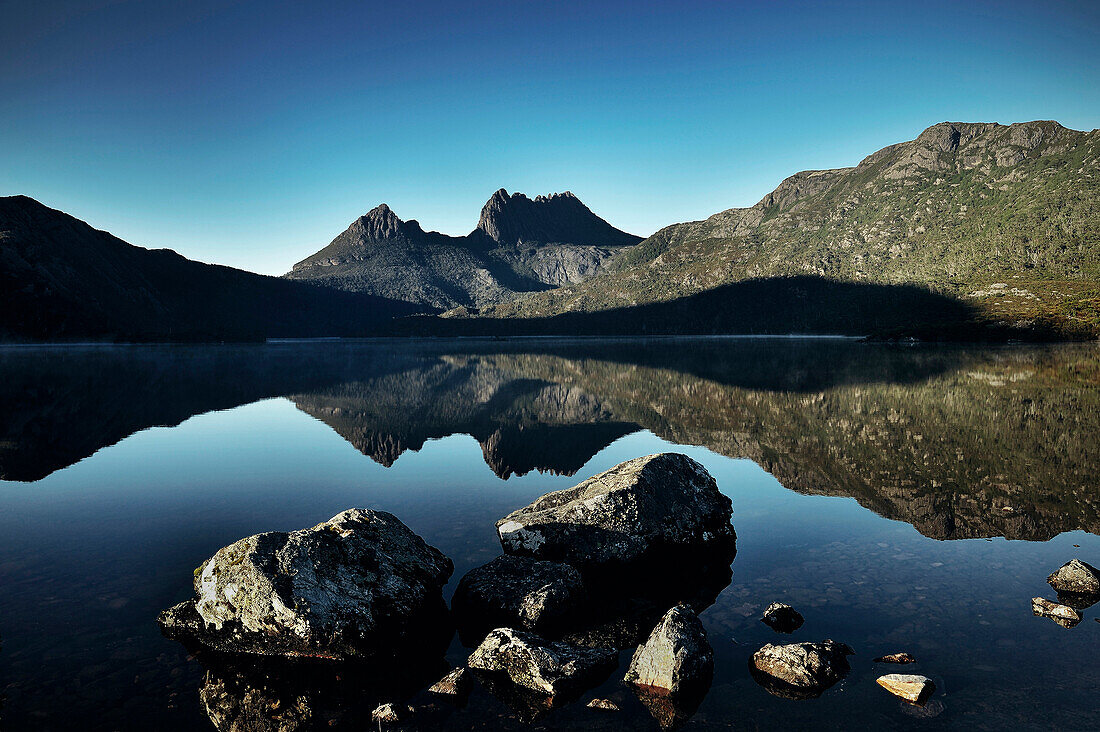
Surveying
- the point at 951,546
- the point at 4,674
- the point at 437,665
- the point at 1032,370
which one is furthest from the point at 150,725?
the point at 1032,370

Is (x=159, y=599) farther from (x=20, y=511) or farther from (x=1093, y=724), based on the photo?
(x=1093, y=724)

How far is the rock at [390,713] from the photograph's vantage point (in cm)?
870

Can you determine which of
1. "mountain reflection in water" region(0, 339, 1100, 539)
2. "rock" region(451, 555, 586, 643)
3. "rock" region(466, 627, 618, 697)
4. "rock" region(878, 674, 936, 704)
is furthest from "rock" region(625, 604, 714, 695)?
"mountain reflection in water" region(0, 339, 1100, 539)

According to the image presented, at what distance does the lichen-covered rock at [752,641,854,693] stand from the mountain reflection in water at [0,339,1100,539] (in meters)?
8.56

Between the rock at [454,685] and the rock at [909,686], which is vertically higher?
the rock at [454,685]

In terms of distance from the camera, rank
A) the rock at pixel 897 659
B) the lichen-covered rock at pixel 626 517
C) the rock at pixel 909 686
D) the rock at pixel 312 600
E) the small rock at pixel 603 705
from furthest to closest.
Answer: the lichen-covered rock at pixel 626 517 → the rock at pixel 312 600 → the rock at pixel 897 659 → the small rock at pixel 603 705 → the rock at pixel 909 686

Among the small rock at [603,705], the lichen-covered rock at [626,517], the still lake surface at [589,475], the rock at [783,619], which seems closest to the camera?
the small rock at [603,705]

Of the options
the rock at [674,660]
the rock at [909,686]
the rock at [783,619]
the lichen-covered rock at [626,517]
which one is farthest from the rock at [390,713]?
the rock at [909,686]

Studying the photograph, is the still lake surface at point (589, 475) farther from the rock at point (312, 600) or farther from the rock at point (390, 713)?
the rock at point (312, 600)

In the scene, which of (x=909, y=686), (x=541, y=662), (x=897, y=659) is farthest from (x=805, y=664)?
(x=541, y=662)

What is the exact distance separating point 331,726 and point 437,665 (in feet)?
7.03

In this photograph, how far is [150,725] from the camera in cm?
844

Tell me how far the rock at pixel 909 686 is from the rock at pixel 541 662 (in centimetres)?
457

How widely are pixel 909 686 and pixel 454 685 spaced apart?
7.50 m
